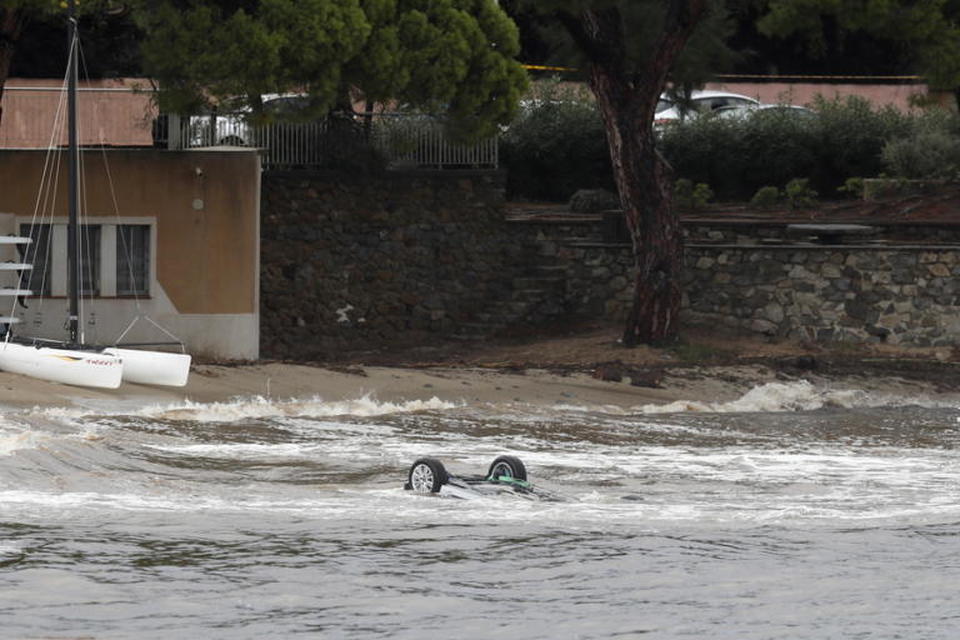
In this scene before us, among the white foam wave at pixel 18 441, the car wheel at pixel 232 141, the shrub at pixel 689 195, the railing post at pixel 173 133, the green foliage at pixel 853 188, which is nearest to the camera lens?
the white foam wave at pixel 18 441

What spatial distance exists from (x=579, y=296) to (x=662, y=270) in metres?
3.53

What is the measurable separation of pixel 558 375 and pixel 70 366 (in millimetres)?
7476

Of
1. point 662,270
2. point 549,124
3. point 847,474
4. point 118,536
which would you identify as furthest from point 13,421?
point 549,124

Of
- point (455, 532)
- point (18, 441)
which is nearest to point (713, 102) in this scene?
point (18, 441)

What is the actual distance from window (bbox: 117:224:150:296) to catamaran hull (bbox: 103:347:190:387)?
4348 mm

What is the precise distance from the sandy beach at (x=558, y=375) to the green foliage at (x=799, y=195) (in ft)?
18.5

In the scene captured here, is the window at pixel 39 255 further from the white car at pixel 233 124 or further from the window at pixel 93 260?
the white car at pixel 233 124

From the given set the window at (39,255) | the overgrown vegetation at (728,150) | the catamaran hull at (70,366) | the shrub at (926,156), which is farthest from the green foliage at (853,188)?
the catamaran hull at (70,366)

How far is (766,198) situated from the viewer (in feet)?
118

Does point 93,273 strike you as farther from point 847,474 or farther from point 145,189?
point 847,474

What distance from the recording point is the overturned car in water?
16734mm

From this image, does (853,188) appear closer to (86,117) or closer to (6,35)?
(86,117)

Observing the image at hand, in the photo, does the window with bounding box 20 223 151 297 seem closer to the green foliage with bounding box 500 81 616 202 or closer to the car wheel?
the car wheel

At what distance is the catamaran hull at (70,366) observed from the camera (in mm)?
22031
